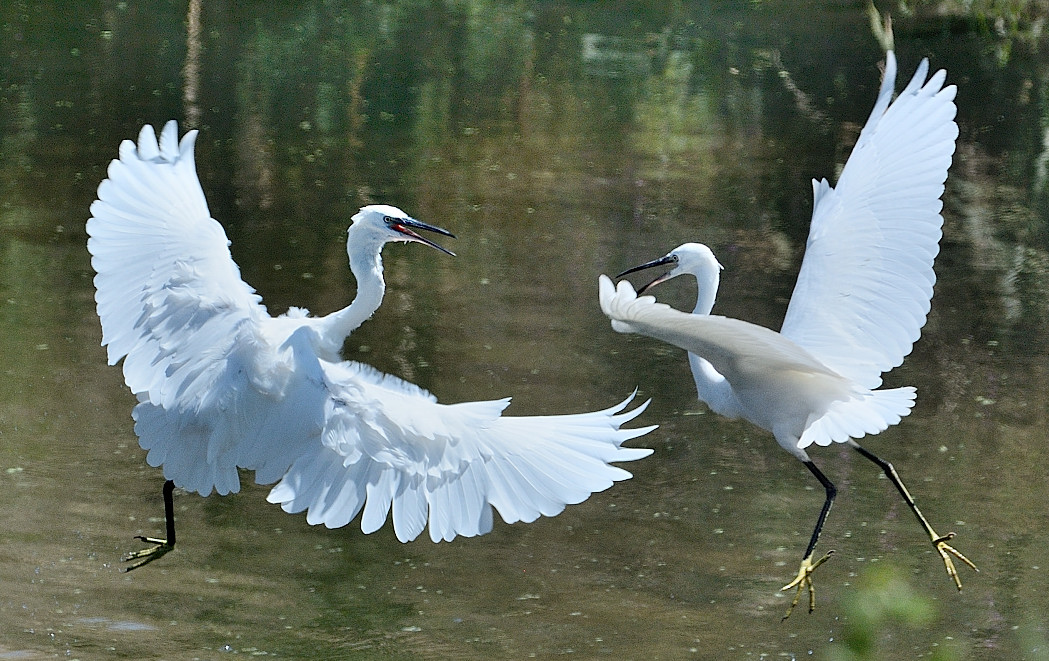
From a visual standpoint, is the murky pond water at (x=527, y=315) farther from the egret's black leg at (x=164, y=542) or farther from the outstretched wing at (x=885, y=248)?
the outstretched wing at (x=885, y=248)

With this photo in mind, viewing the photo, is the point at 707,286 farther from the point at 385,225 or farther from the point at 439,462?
the point at 439,462

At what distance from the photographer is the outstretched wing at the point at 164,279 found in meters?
3.82

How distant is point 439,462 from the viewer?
3.52 metres

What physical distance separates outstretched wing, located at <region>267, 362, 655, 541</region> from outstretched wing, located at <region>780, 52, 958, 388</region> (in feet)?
3.22

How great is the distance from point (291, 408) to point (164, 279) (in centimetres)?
54

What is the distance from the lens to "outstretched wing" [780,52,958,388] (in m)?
4.17

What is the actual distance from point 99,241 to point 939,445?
3.38 meters

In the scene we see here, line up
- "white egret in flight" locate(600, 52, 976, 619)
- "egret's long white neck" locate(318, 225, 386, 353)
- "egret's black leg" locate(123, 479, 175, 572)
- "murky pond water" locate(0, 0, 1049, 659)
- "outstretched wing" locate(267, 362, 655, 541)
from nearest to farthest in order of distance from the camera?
1. "outstretched wing" locate(267, 362, 655, 541)
2. "egret's long white neck" locate(318, 225, 386, 353)
3. "white egret in flight" locate(600, 52, 976, 619)
4. "egret's black leg" locate(123, 479, 175, 572)
5. "murky pond water" locate(0, 0, 1049, 659)

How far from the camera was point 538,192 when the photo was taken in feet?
29.2

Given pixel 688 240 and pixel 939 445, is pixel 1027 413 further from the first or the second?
pixel 688 240

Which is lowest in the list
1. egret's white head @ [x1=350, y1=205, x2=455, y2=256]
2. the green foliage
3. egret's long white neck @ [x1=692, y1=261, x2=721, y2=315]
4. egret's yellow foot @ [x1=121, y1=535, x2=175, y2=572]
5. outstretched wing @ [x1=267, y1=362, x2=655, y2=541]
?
egret's yellow foot @ [x1=121, y1=535, x2=175, y2=572]

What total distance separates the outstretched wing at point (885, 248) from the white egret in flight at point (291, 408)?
0.94 meters

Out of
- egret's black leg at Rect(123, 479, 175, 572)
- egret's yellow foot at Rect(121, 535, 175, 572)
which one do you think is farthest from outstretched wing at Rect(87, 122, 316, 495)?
egret's yellow foot at Rect(121, 535, 175, 572)

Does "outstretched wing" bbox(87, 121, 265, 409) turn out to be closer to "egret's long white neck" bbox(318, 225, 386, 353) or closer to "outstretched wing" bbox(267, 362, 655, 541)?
"egret's long white neck" bbox(318, 225, 386, 353)
